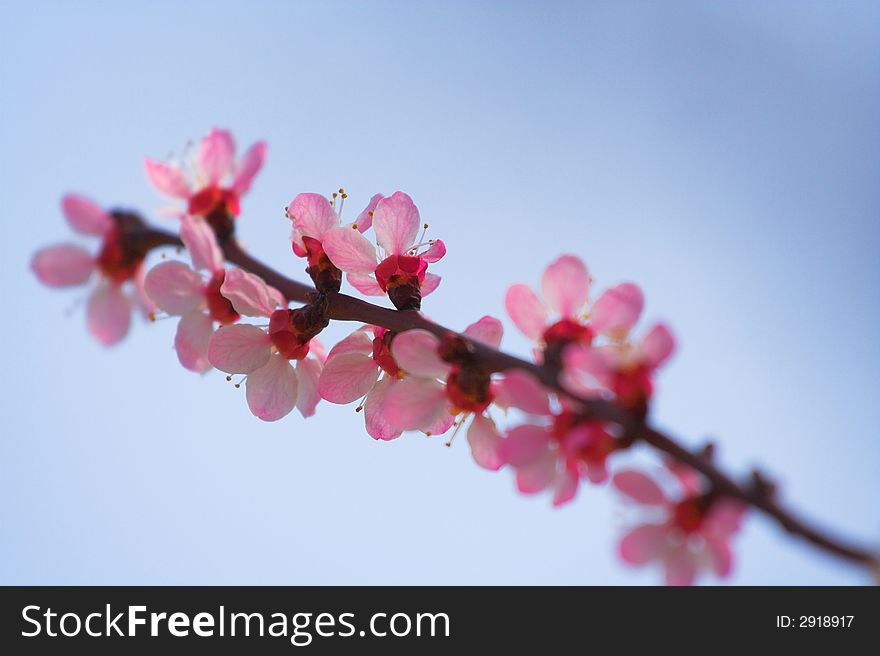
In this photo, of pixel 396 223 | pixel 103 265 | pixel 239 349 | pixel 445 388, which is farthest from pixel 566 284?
pixel 103 265

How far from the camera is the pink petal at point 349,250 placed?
862mm

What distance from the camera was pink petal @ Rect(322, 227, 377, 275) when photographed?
86 cm

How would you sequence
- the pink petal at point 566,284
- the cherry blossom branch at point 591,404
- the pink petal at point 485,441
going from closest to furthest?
the cherry blossom branch at point 591,404 → the pink petal at point 566,284 → the pink petal at point 485,441

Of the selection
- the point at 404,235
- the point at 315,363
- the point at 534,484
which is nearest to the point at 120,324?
the point at 315,363

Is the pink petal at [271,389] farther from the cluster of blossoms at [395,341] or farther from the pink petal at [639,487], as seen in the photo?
the pink petal at [639,487]

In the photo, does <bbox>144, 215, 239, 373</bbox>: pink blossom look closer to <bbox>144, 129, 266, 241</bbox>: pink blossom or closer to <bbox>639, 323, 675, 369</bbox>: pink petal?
<bbox>144, 129, 266, 241</bbox>: pink blossom

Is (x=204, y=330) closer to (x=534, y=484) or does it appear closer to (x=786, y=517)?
(x=534, y=484)

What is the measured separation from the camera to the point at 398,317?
0.82 meters

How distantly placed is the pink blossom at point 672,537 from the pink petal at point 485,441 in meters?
0.25

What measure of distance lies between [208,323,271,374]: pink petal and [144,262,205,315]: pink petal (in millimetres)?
49

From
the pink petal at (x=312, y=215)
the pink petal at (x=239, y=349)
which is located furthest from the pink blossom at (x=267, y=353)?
the pink petal at (x=312, y=215)

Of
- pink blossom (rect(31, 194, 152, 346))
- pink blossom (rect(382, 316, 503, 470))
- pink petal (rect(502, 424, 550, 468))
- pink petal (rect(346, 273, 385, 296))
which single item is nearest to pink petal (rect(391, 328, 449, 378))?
pink blossom (rect(382, 316, 503, 470))

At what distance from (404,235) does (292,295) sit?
151 millimetres

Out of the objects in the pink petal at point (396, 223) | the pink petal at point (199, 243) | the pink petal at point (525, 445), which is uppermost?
the pink petal at point (396, 223)
